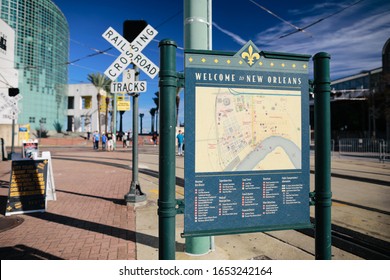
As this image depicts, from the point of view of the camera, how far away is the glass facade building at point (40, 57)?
145ft

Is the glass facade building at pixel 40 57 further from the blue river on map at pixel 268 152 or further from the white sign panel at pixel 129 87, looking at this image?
the blue river on map at pixel 268 152

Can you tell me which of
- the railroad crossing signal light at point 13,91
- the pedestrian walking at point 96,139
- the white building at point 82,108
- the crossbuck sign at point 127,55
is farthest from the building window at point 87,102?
the crossbuck sign at point 127,55

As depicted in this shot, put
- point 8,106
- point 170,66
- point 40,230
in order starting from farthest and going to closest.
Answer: point 8,106, point 40,230, point 170,66

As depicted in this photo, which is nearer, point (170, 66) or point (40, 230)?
point (170, 66)

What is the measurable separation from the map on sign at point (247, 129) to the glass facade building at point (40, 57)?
49.1 m

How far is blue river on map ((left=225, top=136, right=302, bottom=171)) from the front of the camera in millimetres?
2332

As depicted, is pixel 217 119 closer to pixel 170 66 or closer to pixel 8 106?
pixel 170 66

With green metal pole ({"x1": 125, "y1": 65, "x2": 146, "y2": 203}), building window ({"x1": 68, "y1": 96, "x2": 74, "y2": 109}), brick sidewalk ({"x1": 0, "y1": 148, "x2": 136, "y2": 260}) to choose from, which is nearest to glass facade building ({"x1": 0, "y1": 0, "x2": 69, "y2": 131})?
building window ({"x1": 68, "y1": 96, "x2": 74, "y2": 109})

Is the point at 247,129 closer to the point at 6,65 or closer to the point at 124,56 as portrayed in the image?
the point at 124,56

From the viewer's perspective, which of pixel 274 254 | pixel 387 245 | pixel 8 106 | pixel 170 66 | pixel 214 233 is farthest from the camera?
pixel 8 106

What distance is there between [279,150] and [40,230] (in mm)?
4198

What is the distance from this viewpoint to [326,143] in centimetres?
237

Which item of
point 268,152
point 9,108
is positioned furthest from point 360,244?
point 9,108
